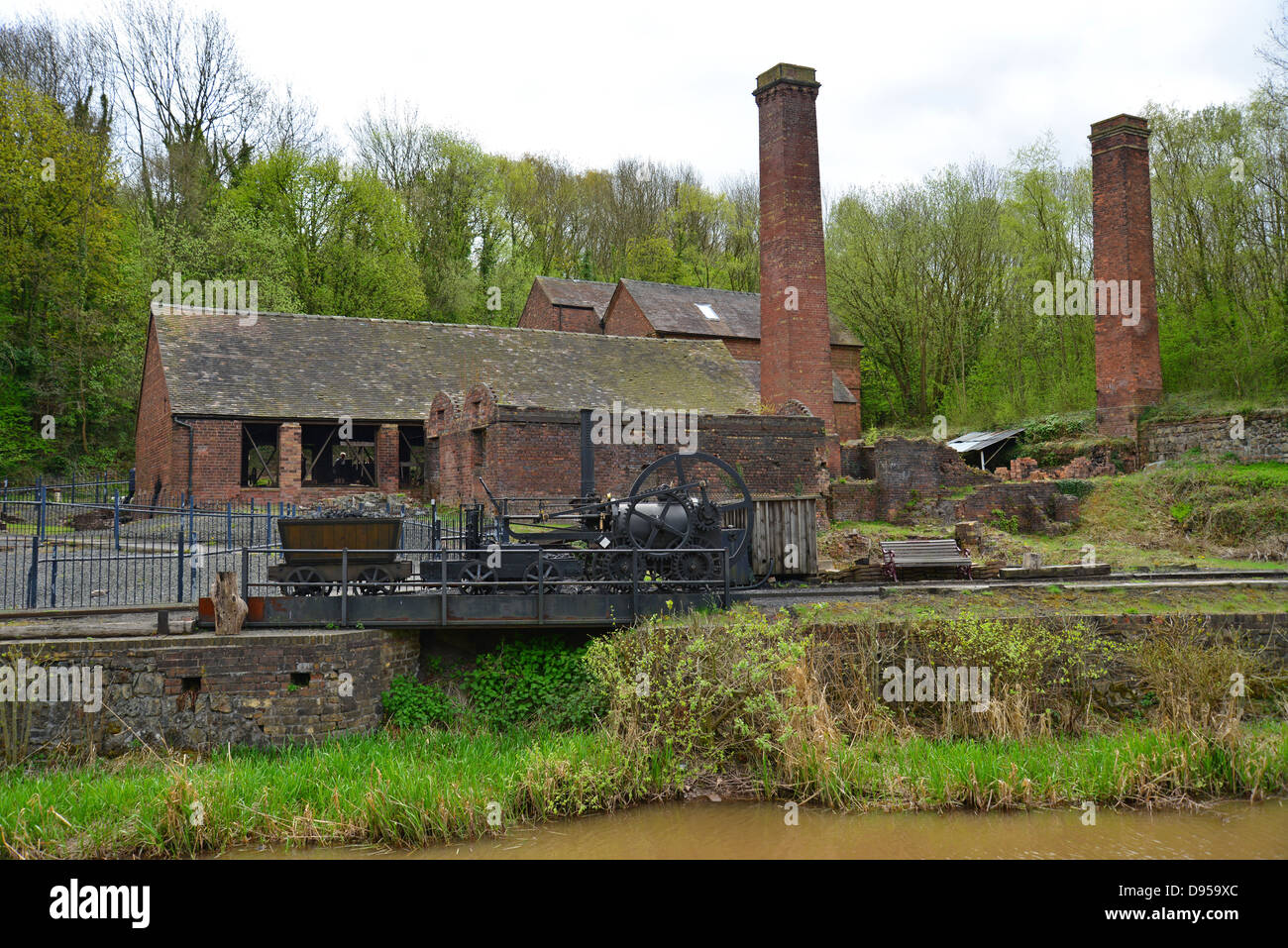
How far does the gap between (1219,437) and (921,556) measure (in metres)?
13.3

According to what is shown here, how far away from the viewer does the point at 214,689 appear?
30.9ft

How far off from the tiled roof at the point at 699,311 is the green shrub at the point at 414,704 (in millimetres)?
26135

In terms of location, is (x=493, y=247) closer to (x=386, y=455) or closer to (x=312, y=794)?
(x=386, y=455)

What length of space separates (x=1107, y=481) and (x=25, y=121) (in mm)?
33415

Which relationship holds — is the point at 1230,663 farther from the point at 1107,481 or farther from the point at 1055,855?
the point at 1107,481

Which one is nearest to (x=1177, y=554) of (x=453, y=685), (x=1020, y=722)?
(x=1020, y=722)

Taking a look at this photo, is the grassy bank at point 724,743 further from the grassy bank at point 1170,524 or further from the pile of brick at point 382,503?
the pile of brick at point 382,503

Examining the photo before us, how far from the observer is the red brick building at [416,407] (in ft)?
70.5

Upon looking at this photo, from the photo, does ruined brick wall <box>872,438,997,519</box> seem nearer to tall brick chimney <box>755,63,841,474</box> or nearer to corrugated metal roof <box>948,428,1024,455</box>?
tall brick chimney <box>755,63,841,474</box>

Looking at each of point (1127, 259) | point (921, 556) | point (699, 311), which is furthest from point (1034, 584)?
point (699, 311)

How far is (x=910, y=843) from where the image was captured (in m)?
7.66

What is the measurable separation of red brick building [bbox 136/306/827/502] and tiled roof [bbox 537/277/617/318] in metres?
8.23

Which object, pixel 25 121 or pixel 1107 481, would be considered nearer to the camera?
pixel 1107 481

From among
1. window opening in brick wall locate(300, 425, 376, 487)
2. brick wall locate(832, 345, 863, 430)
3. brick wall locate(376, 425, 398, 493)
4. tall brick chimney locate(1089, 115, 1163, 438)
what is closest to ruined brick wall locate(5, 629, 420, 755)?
brick wall locate(376, 425, 398, 493)
